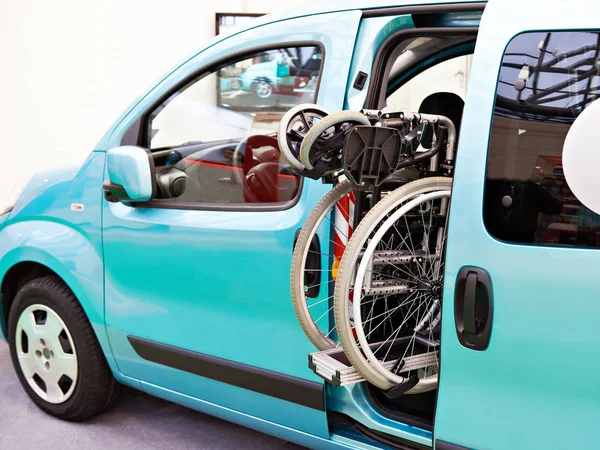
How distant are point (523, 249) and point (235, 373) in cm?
105

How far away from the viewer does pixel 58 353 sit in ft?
8.49

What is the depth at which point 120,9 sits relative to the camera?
21.1 feet

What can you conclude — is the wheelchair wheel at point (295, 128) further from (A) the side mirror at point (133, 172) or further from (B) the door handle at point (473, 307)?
(A) the side mirror at point (133, 172)

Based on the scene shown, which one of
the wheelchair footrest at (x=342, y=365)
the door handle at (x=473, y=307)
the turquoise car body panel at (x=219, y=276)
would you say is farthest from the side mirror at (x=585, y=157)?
the turquoise car body panel at (x=219, y=276)

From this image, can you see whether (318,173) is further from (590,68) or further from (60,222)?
(60,222)

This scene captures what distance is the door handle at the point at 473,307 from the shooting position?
57.9 inches

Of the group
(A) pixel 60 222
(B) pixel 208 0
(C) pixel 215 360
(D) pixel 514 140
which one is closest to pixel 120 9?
(B) pixel 208 0

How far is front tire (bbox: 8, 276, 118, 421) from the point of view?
2529 millimetres

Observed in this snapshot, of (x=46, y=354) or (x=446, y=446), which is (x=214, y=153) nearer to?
(x=46, y=354)

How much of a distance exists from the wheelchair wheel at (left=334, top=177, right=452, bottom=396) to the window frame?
36 cm

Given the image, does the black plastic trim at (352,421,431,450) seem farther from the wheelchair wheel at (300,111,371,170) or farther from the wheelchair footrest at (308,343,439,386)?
the wheelchair wheel at (300,111,371,170)

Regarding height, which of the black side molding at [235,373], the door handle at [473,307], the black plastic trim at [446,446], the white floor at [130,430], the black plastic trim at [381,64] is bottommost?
the white floor at [130,430]

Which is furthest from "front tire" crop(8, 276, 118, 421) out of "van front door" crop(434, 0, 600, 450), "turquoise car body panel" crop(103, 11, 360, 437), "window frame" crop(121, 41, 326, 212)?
"van front door" crop(434, 0, 600, 450)

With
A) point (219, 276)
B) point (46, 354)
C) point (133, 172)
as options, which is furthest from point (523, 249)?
point (46, 354)
